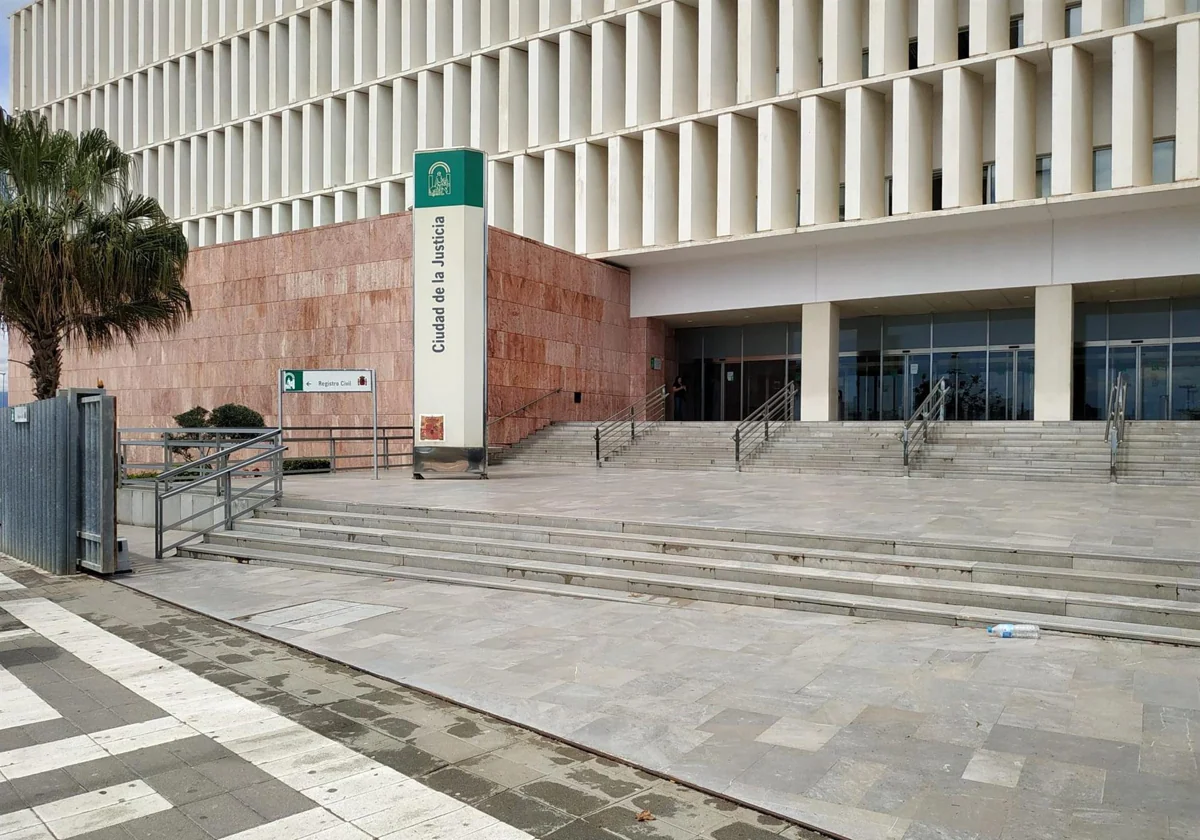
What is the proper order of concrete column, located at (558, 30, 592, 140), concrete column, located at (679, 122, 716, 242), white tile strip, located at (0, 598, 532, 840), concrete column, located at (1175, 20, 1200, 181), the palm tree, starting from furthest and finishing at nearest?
1. concrete column, located at (558, 30, 592, 140)
2. concrete column, located at (679, 122, 716, 242)
3. concrete column, located at (1175, 20, 1200, 181)
4. the palm tree
5. white tile strip, located at (0, 598, 532, 840)

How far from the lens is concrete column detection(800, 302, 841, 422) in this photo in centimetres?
2580

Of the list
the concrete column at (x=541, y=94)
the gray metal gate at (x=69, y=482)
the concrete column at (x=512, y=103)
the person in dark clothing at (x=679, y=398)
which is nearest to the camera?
the gray metal gate at (x=69, y=482)

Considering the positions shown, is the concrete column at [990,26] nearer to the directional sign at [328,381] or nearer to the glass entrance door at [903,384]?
the glass entrance door at [903,384]

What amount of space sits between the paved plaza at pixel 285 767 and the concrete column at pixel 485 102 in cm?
2628

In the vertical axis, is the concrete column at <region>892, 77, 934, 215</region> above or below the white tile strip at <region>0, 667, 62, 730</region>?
above

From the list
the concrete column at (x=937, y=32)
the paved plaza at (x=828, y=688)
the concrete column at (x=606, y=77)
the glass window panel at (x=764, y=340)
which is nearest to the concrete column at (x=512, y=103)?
the concrete column at (x=606, y=77)

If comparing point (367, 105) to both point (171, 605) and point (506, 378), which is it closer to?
point (506, 378)

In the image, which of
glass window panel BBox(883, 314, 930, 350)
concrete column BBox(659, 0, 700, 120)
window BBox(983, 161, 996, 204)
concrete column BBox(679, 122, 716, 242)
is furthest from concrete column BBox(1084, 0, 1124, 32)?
concrete column BBox(659, 0, 700, 120)

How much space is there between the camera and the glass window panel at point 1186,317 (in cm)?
2366

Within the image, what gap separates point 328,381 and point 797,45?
632 inches

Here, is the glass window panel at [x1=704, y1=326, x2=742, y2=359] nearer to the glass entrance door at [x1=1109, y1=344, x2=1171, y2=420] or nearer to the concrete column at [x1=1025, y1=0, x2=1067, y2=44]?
the glass entrance door at [x1=1109, y1=344, x2=1171, y2=420]

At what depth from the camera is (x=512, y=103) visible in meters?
29.6

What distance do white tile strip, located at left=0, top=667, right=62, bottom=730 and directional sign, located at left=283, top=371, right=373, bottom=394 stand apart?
11.4 metres

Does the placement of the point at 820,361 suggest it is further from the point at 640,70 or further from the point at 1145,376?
the point at 640,70
